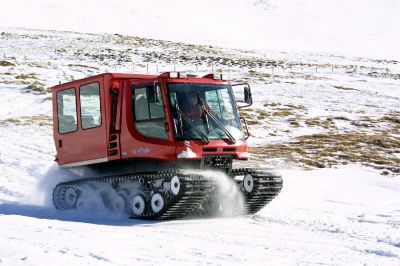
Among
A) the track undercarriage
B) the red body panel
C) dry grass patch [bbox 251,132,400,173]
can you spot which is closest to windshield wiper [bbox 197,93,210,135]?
the red body panel

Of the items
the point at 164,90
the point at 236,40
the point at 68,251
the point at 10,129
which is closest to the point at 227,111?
the point at 164,90

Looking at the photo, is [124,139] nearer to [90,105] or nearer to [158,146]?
[158,146]

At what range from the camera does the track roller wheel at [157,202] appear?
11.3 m

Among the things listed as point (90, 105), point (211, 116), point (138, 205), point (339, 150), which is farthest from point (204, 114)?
point (339, 150)

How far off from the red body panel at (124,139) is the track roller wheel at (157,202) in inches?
28.0

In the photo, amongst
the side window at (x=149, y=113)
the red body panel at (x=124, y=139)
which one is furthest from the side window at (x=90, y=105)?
the side window at (x=149, y=113)

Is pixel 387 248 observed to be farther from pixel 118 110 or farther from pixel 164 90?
pixel 118 110

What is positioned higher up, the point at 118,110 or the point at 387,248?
the point at 118,110

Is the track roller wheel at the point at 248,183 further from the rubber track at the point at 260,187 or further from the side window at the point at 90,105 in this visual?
the side window at the point at 90,105

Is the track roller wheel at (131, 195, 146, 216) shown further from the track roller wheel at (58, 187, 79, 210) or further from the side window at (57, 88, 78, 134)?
the side window at (57, 88, 78, 134)

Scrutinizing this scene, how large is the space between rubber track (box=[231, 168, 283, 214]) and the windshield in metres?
0.73

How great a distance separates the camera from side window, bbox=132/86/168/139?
11828 mm

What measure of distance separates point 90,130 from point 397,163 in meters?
13.0

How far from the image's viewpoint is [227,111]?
41.0 ft
